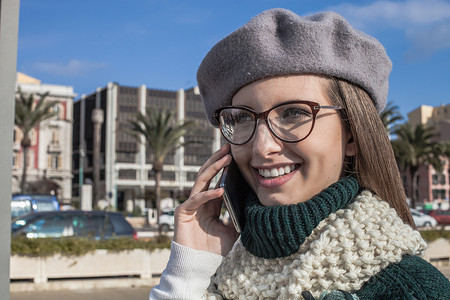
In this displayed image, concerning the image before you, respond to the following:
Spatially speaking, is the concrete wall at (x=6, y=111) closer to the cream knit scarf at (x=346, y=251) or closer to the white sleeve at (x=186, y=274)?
the white sleeve at (x=186, y=274)

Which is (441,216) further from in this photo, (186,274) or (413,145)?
(186,274)

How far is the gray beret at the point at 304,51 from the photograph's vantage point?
132cm

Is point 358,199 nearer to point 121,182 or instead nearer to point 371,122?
point 371,122

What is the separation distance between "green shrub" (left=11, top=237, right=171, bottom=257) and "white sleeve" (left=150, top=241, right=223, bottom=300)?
9.30m

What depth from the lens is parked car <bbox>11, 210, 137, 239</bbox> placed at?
11.9m

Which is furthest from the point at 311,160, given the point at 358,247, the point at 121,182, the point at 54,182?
the point at 121,182

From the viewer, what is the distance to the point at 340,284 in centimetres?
121

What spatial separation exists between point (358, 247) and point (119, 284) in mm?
9800

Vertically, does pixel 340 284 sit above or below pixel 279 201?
below

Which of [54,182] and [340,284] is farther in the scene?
[54,182]

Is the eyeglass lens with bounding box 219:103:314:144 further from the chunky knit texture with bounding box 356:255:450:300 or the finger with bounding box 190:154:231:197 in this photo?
the chunky knit texture with bounding box 356:255:450:300

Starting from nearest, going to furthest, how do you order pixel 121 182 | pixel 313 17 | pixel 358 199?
1. pixel 358 199
2. pixel 313 17
3. pixel 121 182

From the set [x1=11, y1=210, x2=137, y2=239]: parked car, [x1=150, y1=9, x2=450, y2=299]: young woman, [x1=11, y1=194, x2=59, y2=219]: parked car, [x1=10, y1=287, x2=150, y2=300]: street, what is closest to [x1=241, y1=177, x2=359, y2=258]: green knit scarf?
[x1=150, y1=9, x2=450, y2=299]: young woman

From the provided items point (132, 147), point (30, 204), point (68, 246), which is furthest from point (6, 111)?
point (132, 147)
